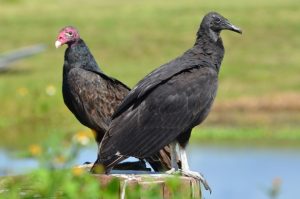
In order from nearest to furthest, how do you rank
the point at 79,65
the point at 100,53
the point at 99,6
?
1. the point at 79,65
2. the point at 100,53
3. the point at 99,6

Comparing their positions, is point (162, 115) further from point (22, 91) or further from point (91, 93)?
point (22, 91)

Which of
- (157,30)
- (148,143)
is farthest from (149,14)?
(148,143)

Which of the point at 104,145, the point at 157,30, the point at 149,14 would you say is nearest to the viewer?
the point at 104,145

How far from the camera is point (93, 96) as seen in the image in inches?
265

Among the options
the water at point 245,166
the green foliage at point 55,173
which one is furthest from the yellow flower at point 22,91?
the green foliage at point 55,173

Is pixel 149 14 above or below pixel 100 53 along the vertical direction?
above

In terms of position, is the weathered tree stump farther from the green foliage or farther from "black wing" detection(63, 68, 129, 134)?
"black wing" detection(63, 68, 129, 134)

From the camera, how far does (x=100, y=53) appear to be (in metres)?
23.7

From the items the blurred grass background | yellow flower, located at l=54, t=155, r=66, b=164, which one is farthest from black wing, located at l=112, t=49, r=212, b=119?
the blurred grass background

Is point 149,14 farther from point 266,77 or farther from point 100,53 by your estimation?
point 266,77

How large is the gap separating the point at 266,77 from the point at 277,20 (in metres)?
6.68

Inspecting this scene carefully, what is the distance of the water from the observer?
10.9m

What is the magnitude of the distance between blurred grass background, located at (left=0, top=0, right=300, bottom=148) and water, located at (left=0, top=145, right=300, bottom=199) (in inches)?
37.6

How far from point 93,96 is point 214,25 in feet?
4.01
